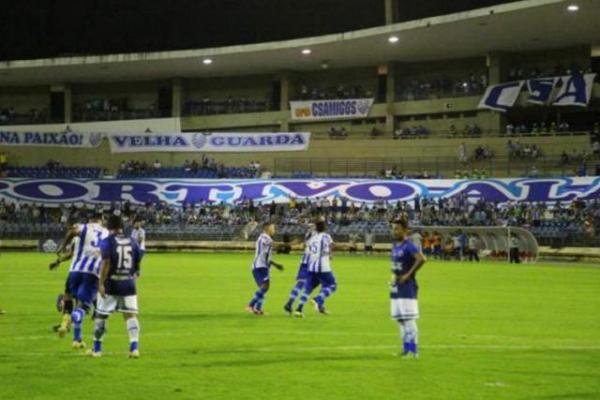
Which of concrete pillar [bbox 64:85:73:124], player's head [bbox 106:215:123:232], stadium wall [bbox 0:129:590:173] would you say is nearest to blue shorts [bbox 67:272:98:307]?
player's head [bbox 106:215:123:232]

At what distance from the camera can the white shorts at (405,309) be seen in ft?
48.1

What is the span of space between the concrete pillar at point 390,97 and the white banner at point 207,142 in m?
6.41

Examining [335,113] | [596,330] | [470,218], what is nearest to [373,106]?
[335,113]

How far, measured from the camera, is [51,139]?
231 ft

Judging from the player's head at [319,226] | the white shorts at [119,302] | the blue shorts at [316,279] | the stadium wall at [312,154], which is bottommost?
the blue shorts at [316,279]

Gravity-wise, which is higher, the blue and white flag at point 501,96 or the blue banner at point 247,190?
the blue and white flag at point 501,96

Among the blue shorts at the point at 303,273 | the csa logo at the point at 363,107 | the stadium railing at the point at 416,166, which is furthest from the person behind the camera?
the csa logo at the point at 363,107

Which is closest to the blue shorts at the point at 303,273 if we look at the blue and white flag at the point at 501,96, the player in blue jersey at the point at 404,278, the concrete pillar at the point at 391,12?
the player in blue jersey at the point at 404,278

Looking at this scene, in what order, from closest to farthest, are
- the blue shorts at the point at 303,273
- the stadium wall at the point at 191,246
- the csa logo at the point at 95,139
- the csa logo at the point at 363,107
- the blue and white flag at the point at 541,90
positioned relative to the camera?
the blue shorts at the point at 303,273 < the stadium wall at the point at 191,246 < the blue and white flag at the point at 541,90 < the csa logo at the point at 95,139 < the csa logo at the point at 363,107

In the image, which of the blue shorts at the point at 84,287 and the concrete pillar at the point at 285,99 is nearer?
the blue shorts at the point at 84,287

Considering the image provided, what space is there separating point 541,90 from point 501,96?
2.91m

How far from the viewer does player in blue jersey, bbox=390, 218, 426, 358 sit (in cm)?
1469

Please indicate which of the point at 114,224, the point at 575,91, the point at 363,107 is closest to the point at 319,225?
the point at 114,224

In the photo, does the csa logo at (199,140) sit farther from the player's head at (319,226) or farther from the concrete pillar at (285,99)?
the player's head at (319,226)
